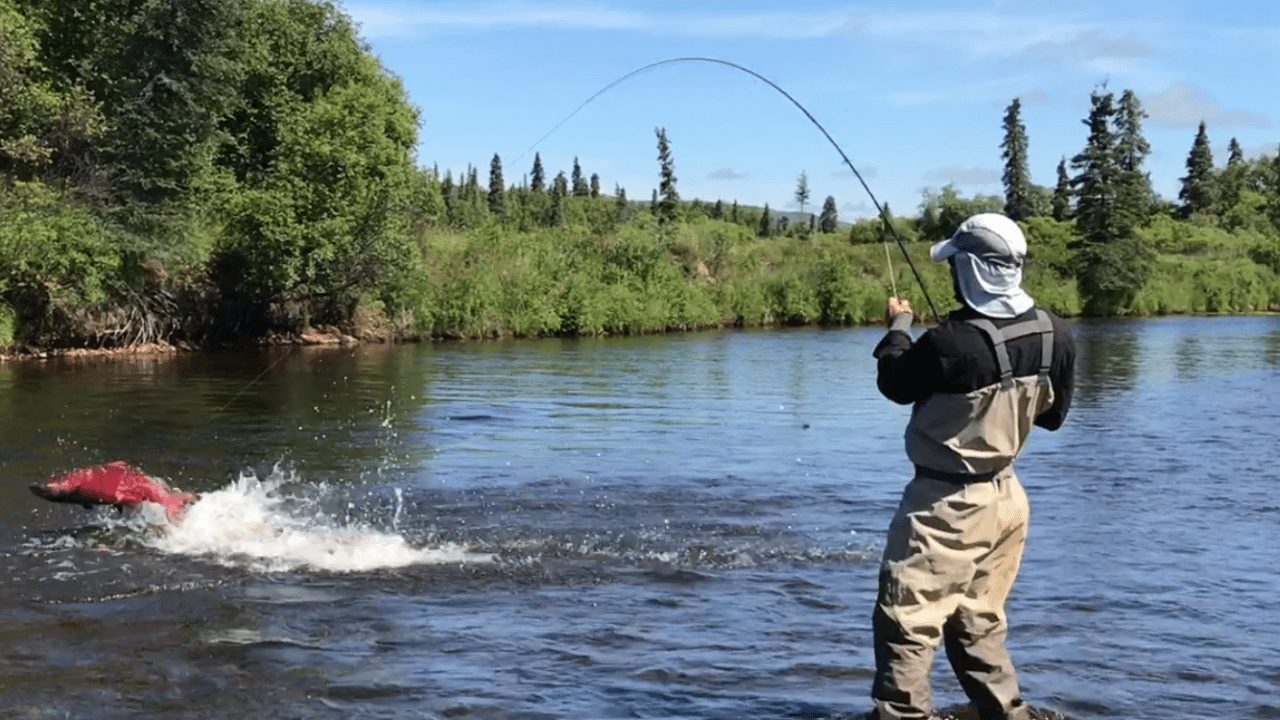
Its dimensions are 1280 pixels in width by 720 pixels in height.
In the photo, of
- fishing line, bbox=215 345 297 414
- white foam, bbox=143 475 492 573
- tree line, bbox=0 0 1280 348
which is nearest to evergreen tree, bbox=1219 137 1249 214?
tree line, bbox=0 0 1280 348

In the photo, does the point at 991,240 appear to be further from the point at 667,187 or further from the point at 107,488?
the point at 667,187

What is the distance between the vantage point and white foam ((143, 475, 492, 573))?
955cm

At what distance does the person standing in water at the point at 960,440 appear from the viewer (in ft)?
16.9

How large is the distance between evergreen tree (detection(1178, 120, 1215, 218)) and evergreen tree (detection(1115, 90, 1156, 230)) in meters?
22.4

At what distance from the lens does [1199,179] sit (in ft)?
370

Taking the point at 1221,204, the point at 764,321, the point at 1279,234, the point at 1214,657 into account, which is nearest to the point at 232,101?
the point at 764,321

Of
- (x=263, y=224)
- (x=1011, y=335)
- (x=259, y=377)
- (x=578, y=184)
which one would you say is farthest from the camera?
(x=578, y=184)

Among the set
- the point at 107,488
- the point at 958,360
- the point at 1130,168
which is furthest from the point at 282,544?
the point at 1130,168

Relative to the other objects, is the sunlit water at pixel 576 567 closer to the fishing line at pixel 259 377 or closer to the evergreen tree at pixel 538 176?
the fishing line at pixel 259 377

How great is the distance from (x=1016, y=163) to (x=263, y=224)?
8191cm

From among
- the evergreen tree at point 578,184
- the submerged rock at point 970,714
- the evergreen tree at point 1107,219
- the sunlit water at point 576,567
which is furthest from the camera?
the evergreen tree at point 578,184

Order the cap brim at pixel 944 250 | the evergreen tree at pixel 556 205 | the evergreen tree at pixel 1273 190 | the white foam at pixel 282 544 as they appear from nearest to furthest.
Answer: the cap brim at pixel 944 250
the white foam at pixel 282 544
the evergreen tree at pixel 1273 190
the evergreen tree at pixel 556 205

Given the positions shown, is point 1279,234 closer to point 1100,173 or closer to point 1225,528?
point 1100,173

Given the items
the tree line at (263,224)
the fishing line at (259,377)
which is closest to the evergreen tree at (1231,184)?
the tree line at (263,224)
